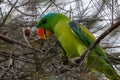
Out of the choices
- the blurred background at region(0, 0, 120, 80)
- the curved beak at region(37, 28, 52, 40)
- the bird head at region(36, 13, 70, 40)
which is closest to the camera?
the blurred background at region(0, 0, 120, 80)

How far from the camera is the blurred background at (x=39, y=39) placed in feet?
6.00

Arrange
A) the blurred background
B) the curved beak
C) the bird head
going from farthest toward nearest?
the bird head < the curved beak < the blurred background

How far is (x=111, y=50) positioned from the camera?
2.64m

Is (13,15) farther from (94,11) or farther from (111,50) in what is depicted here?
(111,50)

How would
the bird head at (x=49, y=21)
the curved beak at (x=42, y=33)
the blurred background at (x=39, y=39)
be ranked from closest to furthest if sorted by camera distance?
the blurred background at (x=39, y=39), the curved beak at (x=42, y=33), the bird head at (x=49, y=21)

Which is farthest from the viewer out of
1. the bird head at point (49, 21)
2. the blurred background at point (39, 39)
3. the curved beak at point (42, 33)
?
the bird head at point (49, 21)

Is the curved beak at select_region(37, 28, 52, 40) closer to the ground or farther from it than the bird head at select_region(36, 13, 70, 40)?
closer to the ground

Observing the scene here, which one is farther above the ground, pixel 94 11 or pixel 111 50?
pixel 94 11

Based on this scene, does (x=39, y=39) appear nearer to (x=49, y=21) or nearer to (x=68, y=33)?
(x=68, y=33)

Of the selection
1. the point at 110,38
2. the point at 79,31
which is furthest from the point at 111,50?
the point at 79,31

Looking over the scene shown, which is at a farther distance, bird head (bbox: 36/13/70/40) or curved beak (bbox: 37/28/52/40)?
bird head (bbox: 36/13/70/40)

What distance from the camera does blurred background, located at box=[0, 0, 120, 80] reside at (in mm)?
1828

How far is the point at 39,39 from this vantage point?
287 centimetres

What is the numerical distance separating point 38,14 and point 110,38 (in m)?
0.70
